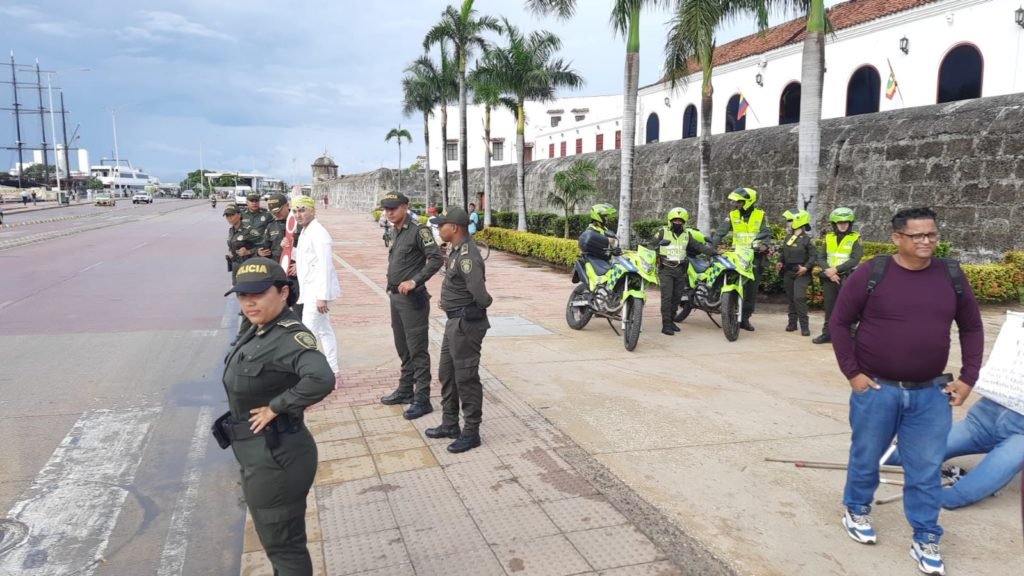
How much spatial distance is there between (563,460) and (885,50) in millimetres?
19060

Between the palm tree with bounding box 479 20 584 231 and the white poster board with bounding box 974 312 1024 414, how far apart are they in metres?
18.0

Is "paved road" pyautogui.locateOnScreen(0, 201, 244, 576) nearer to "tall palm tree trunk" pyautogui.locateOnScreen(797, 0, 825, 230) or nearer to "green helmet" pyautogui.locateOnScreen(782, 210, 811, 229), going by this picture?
"green helmet" pyautogui.locateOnScreen(782, 210, 811, 229)

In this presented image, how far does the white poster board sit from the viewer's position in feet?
A: 13.2

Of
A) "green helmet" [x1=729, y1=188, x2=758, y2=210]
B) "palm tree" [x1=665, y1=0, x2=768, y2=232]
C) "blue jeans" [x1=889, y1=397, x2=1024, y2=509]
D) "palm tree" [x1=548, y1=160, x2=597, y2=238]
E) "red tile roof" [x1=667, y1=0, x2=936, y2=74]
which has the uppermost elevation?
"red tile roof" [x1=667, y1=0, x2=936, y2=74]

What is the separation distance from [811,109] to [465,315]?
27.3ft

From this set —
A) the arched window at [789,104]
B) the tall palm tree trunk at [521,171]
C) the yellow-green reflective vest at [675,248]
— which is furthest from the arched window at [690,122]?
the yellow-green reflective vest at [675,248]

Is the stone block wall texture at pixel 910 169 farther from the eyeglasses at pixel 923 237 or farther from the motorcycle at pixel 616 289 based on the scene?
the eyeglasses at pixel 923 237

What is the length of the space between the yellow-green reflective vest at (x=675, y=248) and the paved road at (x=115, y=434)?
210 inches

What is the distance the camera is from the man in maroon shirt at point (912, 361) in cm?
329

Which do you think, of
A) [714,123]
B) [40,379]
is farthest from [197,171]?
[40,379]

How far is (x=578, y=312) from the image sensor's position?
9.23 m

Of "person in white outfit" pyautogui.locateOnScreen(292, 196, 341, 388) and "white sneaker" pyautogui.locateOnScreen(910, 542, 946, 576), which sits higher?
"person in white outfit" pyautogui.locateOnScreen(292, 196, 341, 388)

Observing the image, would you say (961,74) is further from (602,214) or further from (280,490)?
(280,490)

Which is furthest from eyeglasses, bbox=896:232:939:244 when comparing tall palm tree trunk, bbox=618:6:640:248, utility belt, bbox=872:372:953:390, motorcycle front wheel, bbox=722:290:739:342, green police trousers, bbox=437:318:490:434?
tall palm tree trunk, bbox=618:6:640:248
